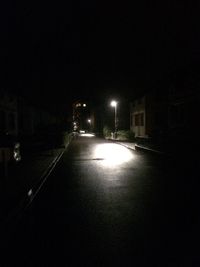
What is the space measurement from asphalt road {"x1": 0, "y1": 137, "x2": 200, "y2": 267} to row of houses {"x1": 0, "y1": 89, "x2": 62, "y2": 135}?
16.8m

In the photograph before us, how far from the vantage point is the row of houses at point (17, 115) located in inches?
1240

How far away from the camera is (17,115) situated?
123 feet

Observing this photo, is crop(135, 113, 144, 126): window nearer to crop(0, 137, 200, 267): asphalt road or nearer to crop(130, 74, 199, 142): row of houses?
crop(130, 74, 199, 142): row of houses

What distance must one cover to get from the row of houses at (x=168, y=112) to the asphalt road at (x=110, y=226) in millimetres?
16644

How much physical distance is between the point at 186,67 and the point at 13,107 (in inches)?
688

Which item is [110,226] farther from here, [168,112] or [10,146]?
[168,112]

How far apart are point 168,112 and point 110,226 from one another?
1230 inches

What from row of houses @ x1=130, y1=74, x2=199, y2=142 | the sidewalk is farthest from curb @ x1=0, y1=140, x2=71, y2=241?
row of houses @ x1=130, y1=74, x2=199, y2=142

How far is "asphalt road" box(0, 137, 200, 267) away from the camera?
5113mm

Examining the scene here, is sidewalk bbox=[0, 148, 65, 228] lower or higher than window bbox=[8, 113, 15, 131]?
lower

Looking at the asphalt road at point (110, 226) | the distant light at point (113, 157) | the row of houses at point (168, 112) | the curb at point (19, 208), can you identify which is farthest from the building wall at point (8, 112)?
the asphalt road at point (110, 226)

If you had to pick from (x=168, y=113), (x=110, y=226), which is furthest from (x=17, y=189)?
(x=168, y=113)

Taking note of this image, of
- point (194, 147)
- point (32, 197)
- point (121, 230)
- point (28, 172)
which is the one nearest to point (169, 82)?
point (194, 147)

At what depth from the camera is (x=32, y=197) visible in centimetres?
984
